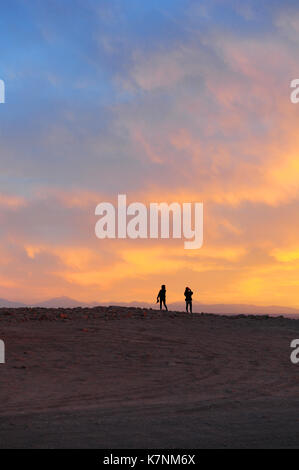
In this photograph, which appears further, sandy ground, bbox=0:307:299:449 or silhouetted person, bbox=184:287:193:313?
silhouetted person, bbox=184:287:193:313

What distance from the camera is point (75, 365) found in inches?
877

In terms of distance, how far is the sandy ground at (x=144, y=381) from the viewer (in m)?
11.5

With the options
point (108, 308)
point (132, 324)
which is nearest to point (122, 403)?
point (132, 324)

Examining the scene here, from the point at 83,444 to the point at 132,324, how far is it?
21.7m

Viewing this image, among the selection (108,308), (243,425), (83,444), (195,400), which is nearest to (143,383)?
(195,400)

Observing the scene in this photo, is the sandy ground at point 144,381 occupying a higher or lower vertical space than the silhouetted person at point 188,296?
lower

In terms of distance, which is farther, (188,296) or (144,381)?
(188,296)

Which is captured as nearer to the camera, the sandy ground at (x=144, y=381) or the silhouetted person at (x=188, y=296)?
the sandy ground at (x=144, y=381)

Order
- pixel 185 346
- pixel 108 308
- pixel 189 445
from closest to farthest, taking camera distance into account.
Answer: pixel 189 445 → pixel 185 346 → pixel 108 308

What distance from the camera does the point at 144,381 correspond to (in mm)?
19609

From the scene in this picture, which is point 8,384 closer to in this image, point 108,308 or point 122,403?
point 122,403

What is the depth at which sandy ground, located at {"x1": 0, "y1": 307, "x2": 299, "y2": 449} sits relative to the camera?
1150 centimetres
